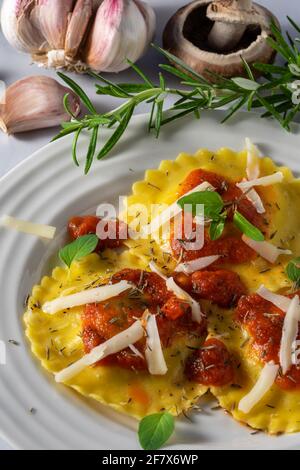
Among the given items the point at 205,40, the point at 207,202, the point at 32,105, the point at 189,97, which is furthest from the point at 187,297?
the point at 205,40

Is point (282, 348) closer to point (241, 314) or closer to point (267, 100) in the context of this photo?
point (241, 314)

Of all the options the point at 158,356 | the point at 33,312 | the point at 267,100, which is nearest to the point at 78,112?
the point at 267,100

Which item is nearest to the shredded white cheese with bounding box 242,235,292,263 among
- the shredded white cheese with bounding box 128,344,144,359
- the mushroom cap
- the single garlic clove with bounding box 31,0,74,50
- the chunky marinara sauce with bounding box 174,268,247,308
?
the chunky marinara sauce with bounding box 174,268,247,308

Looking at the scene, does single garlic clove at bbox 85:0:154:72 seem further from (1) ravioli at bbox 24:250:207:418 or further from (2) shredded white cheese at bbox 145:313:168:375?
(2) shredded white cheese at bbox 145:313:168:375

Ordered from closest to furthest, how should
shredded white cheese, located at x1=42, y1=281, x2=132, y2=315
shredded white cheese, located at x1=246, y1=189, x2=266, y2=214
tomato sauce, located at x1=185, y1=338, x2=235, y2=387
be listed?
tomato sauce, located at x1=185, y1=338, x2=235, y2=387 < shredded white cheese, located at x1=42, y1=281, x2=132, y2=315 < shredded white cheese, located at x1=246, y1=189, x2=266, y2=214

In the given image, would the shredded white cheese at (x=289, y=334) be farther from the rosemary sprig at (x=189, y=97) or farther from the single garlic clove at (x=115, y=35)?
the single garlic clove at (x=115, y=35)

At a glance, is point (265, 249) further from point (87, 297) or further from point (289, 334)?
point (87, 297)
